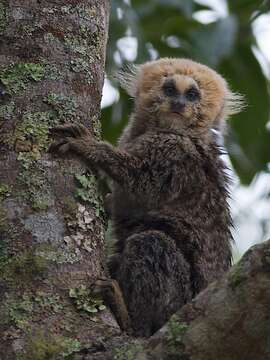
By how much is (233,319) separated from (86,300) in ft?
2.72

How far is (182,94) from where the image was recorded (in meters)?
6.12

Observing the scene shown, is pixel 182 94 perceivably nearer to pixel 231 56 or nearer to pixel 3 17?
pixel 231 56

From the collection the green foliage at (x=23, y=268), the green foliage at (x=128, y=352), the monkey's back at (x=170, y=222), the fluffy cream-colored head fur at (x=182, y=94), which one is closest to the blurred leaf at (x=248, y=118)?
the fluffy cream-colored head fur at (x=182, y=94)

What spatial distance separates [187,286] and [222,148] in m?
1.39

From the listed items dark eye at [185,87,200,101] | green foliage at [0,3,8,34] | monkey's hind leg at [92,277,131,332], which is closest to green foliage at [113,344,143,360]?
monkey's hind leg at [92,277,131,332]

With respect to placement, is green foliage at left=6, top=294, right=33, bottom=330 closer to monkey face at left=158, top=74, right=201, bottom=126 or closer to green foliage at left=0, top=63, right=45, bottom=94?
green foliage at left=0, top=63, right=45, bottom=94

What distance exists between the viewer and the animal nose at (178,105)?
6.00 meters

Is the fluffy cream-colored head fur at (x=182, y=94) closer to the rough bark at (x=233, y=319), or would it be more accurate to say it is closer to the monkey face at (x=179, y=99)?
the monkey face at (x=179, y=99)

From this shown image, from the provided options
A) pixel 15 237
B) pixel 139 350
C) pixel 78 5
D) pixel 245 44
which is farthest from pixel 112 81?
pixel 139 350

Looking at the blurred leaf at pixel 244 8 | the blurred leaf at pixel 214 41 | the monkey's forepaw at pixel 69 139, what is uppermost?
the blurred leaf at pixel 244 8

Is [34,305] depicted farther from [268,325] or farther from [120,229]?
[120,229]

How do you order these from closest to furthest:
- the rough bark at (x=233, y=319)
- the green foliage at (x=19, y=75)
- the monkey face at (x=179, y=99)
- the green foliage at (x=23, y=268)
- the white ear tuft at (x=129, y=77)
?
the rough bark at (x=233, y=319) → the green foliage at (x=23, y=268) → the green foliage at (x=19, y=75) → the monkey face at (x=179, y=99) → the white ear tuft at (x=129, y=77)

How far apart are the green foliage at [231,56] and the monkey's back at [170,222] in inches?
41.5

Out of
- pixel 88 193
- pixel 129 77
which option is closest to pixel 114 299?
pixel 88 193
